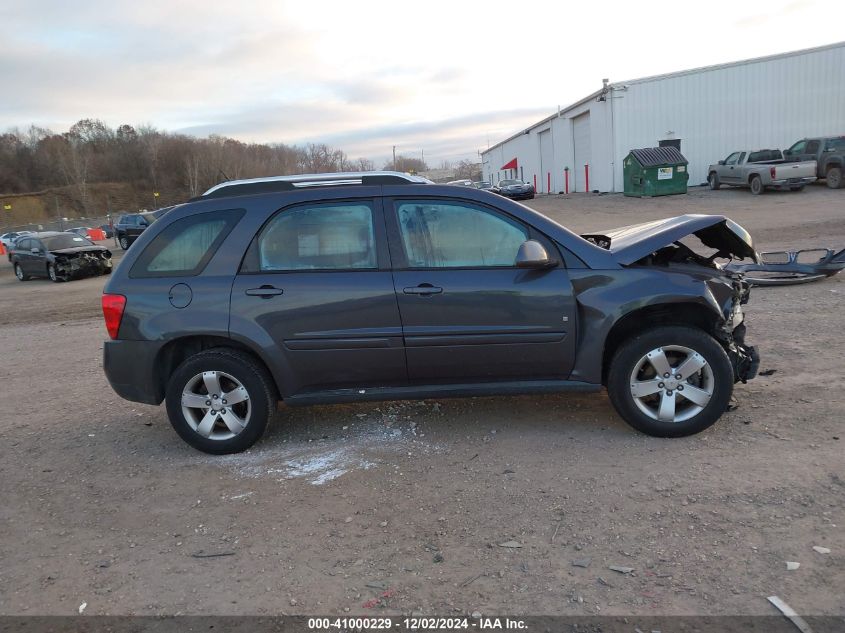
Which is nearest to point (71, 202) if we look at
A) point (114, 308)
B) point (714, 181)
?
point (714, 181)

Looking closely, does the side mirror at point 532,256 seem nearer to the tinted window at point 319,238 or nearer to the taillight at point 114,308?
the tinted window at point 319,238

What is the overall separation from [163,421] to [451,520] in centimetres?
295

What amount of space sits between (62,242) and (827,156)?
2757 cm

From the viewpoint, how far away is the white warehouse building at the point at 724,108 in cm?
3009

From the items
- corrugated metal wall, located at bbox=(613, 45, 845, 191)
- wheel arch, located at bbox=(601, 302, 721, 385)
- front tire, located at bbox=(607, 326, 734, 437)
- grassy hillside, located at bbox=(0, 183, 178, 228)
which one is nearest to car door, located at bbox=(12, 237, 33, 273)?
wheel arch, located at bbox=(601, 302, 721, 385)

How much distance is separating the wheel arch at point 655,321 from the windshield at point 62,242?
1896 centimetres

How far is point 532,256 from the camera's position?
399 cm

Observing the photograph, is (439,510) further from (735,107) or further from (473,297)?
(735,107)

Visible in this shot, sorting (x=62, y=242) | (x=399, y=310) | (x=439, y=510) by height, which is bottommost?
(x=439, y=510)

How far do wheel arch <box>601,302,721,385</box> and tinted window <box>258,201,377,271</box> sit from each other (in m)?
1.79

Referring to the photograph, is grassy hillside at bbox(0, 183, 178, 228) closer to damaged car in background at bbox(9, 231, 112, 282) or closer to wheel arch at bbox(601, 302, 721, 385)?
damaged car in background at bbox(9, 231, 112, 282)

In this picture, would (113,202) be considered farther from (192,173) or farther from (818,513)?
(818,513)

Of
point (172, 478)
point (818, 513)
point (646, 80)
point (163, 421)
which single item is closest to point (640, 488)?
point (818, 513)

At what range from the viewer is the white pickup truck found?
24.1 metres
